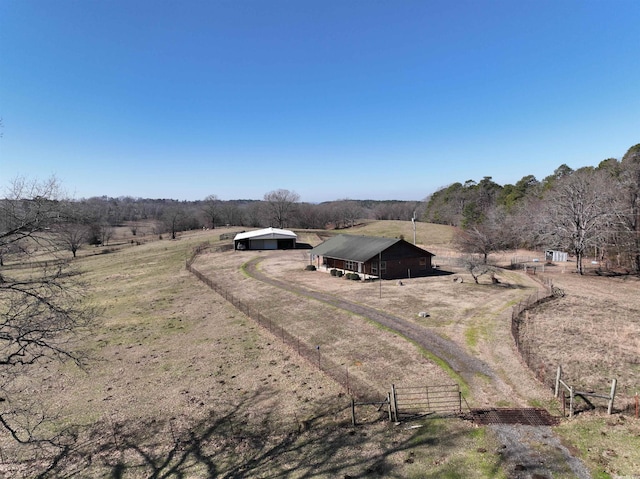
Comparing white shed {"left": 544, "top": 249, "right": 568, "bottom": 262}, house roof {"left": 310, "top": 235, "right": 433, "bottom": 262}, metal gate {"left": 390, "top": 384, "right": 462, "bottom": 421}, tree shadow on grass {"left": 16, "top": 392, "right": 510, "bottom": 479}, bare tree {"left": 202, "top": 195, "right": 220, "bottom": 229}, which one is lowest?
tree shadow on grass {"left": 16, "top": 392, "right": 510, "bottom": 479}

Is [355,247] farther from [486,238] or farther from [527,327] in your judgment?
[527,327]

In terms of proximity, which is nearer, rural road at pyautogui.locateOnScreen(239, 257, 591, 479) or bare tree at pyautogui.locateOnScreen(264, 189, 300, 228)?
rural road at pyautogui.locateOnScreen(239, 257, 591, 479)

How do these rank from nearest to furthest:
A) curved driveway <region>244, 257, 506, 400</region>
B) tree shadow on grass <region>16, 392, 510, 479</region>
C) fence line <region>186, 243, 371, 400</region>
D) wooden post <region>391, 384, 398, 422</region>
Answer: tree shadow on grass <region>16, 392, 510, 479</region>, wooden post <region>391, 384, 398, 422</region>, fence line <region>186, 243, 371, 400</region>, curved driveway <region>244, 257, 506, 400</region>

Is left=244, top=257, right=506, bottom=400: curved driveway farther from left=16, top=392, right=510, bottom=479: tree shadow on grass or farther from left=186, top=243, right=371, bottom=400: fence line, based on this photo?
left=16, top=392, right=510, bottom=479: tree shadow on grass

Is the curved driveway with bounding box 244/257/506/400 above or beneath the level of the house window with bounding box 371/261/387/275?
beneath

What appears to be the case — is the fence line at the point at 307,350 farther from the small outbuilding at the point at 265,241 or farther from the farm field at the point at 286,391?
the small outbuilding at the point at 265,241

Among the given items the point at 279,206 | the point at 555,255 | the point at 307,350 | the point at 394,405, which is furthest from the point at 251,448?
the point at 279,206

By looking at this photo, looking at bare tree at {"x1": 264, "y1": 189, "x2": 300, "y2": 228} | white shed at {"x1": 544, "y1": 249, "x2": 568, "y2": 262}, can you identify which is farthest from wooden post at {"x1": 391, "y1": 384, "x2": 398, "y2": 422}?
bare tree at {"x1": 264, "y1": 189, "x2": 300, "y2": 228}

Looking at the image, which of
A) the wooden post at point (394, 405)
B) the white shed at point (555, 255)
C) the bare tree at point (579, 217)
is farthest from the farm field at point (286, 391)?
the white shed at point (555, 255)
